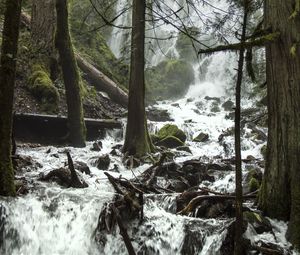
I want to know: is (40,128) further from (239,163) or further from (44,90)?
(239,163)

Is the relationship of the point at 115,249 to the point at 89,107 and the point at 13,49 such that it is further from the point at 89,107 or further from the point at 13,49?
the point at 89,107

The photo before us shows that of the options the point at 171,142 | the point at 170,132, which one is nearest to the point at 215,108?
the point at 170,132

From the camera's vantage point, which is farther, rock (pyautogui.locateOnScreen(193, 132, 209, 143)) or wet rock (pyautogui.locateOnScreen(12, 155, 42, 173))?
rock (pyautogui.locateOnScreen(193, 132, 209, 143))

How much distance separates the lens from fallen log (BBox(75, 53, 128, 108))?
57.9ft

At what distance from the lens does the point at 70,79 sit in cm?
1246

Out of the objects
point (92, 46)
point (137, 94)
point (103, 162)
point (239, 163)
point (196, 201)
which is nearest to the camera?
point (239, 163)

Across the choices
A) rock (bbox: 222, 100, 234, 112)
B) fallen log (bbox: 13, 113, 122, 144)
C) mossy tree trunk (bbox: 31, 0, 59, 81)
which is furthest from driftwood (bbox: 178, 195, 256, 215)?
rock (bbox: 222, 100, 234, 112)

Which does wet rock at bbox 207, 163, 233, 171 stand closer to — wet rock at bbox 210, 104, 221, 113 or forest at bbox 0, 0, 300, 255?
forest at bbox 0, 0, 300, 255

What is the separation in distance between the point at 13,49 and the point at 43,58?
8.94 metres

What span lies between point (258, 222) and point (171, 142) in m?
9.36

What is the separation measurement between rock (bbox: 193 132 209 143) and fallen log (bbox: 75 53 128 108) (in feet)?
10.4

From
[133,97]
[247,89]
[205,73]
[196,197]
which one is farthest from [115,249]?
[205,73]

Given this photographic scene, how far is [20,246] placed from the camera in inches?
237

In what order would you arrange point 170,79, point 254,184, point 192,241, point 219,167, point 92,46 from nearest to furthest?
point 192,241 → point 254,184 → point 219,167 → point 92,46 → point 170,79
